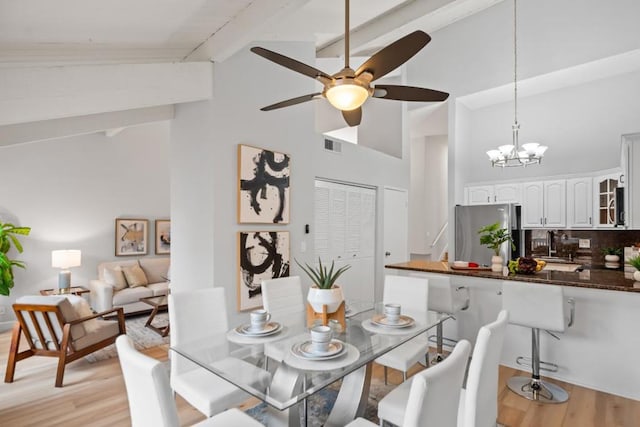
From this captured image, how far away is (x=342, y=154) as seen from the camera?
479cm

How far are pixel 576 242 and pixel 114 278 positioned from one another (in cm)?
697

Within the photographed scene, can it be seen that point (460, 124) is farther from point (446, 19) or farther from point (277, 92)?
point (277, 92)

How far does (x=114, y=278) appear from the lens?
17.2ft

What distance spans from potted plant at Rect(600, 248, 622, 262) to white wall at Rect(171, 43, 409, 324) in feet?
12.5

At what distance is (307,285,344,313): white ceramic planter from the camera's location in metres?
2.07

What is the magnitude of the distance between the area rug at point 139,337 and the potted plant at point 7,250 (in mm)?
1485

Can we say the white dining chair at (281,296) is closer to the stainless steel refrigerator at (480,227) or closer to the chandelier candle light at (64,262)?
the chandelier candle light at (64,262)

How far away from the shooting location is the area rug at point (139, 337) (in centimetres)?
369

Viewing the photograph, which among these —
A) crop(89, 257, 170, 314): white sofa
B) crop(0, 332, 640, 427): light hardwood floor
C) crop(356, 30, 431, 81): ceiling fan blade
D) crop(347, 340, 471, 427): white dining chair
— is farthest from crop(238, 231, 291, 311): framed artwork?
crop(89, 257, 170, 314): white sofa

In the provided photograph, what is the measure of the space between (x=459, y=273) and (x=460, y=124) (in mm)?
3479

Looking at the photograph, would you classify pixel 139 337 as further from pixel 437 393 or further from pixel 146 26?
pixel 437 393

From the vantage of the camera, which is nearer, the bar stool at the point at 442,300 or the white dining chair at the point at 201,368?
the white dining chair at the point at 201,368

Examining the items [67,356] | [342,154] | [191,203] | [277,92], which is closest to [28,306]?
[67,356]

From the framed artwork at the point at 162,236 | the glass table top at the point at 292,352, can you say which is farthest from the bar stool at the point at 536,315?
the framed artwork at the point at 162,236
